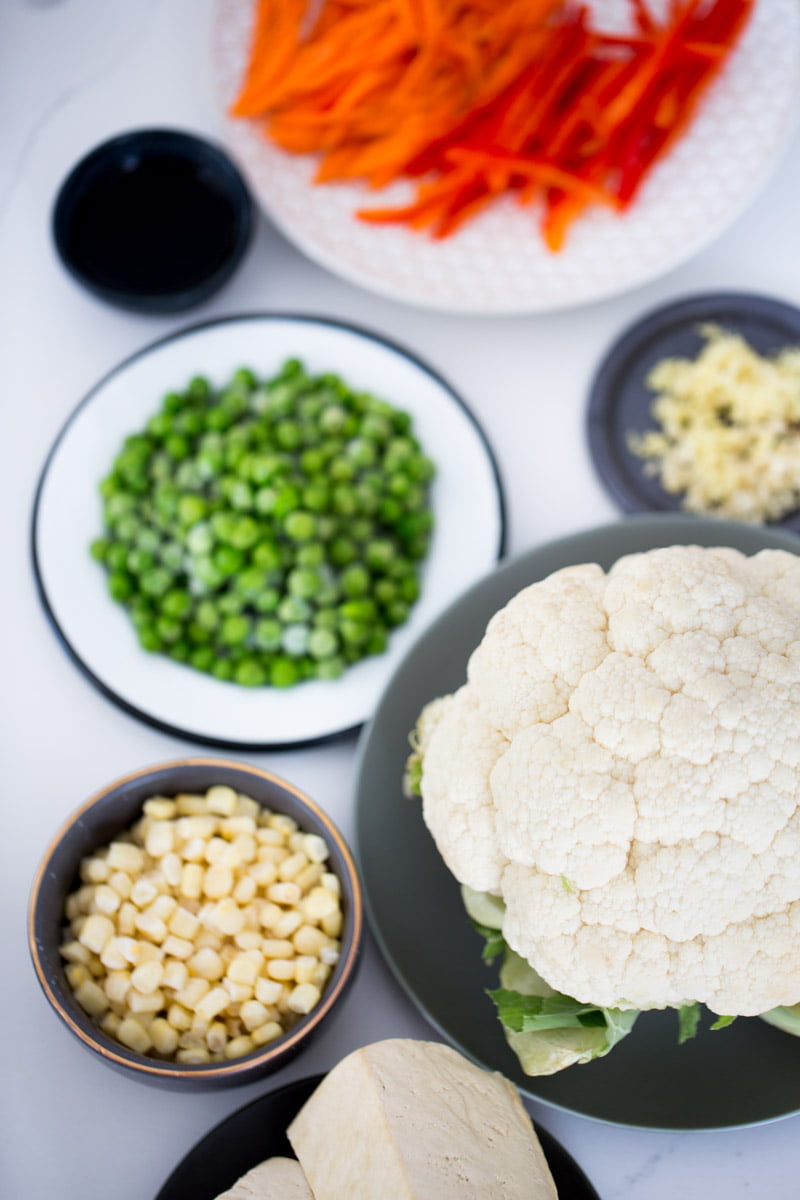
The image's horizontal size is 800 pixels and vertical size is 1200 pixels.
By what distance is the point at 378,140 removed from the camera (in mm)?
1283

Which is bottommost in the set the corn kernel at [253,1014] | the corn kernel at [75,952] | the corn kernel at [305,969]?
the corn kernel at [253,1014]

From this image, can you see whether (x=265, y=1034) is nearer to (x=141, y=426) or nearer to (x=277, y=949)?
(x=277, y=949)

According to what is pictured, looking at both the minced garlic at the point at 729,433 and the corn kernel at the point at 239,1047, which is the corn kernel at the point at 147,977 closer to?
the corn kernel at the point at 239,1047

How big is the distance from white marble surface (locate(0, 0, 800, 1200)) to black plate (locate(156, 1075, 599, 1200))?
8 cm

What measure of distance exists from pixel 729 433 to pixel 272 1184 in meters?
0.94

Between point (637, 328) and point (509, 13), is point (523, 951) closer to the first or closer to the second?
point (637, 328)

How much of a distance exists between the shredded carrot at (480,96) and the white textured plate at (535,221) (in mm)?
23

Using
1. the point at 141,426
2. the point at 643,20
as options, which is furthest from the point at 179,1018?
the point at 643,20

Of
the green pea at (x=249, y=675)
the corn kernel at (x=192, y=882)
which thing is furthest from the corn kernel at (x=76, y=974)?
the green pea at (x=249, y=675)

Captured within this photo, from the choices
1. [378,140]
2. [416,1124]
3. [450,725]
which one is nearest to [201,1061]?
[416,1124]

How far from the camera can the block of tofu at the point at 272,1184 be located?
77 centimetres

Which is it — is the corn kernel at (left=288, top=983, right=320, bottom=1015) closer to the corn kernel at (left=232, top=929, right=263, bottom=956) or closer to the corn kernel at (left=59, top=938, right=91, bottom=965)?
the corn kernel at (left=232, top=929, right=263, bottom=956)

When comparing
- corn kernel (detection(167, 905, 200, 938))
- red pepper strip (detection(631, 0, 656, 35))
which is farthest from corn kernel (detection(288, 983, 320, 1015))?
red pepper strip (detection(631, 0, 656, 35))

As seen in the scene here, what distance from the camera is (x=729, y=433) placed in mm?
1208
